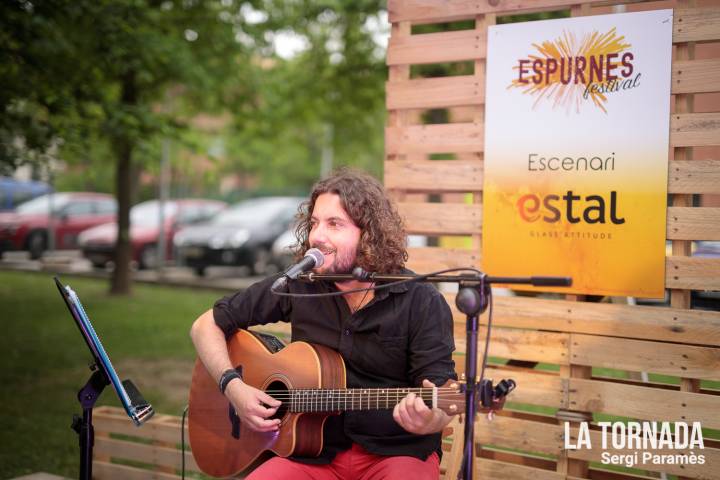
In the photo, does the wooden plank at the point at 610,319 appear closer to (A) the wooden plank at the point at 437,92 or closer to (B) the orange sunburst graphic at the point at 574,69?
(B) the orange sunburst graphic at the point at 574,69

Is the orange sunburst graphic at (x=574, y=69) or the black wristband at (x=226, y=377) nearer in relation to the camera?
the black wristband at (x=226, y=377)

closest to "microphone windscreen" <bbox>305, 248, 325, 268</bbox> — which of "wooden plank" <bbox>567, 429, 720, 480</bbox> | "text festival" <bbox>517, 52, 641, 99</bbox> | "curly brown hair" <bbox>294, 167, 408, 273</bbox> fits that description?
"curly brown hair" <bbox>294, 167, 408, 273</bbox>

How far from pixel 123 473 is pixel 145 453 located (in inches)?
7.3

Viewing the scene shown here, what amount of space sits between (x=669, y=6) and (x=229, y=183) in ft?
103

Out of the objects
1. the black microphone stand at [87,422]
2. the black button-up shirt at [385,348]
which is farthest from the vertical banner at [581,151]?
the black microphone stand at [87,422]

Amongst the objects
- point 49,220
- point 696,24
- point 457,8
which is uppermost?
point 457,8

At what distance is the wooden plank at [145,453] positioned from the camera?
4.47 meters

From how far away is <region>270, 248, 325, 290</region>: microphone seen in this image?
2711 millimetres

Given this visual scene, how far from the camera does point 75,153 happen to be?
25.6 ft

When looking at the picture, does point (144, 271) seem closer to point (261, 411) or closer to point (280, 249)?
point (280, 249)

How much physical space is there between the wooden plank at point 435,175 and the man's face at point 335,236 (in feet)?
4.07

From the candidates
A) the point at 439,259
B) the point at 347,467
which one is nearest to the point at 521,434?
the point at 439,259

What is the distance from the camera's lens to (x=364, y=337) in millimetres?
3129

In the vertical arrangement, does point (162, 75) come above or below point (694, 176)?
above
